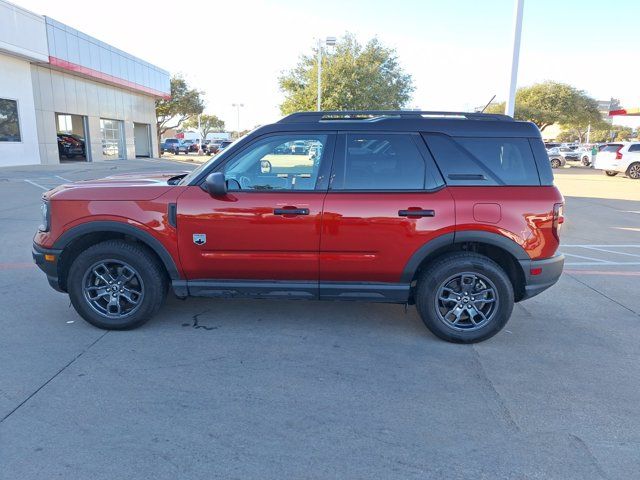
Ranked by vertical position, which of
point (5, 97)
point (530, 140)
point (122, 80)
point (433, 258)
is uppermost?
point (122, 80)

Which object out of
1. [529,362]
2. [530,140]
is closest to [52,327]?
[529,362]

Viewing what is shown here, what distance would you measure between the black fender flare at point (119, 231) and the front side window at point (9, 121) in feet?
68.7

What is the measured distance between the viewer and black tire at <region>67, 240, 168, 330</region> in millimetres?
4102

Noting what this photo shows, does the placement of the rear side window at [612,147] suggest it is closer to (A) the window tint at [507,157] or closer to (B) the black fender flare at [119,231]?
(A) the window tint at [507,157]

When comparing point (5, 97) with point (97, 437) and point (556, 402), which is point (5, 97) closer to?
point (97, 437)

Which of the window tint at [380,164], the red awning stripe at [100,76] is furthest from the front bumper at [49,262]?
the red awning stripe at [100,76]

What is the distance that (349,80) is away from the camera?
27422mm

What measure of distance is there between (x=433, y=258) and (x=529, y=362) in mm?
1138

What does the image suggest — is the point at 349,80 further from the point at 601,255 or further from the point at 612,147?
the point at 601,255

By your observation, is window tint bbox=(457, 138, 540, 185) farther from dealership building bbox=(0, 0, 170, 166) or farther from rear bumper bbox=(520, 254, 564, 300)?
dealership building bbox=(0, 0, 170, 166)

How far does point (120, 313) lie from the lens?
13.9 feet

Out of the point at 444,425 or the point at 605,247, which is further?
the point at 605,247

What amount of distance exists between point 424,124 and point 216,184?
72.6 inches

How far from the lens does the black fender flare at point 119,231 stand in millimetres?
4039
